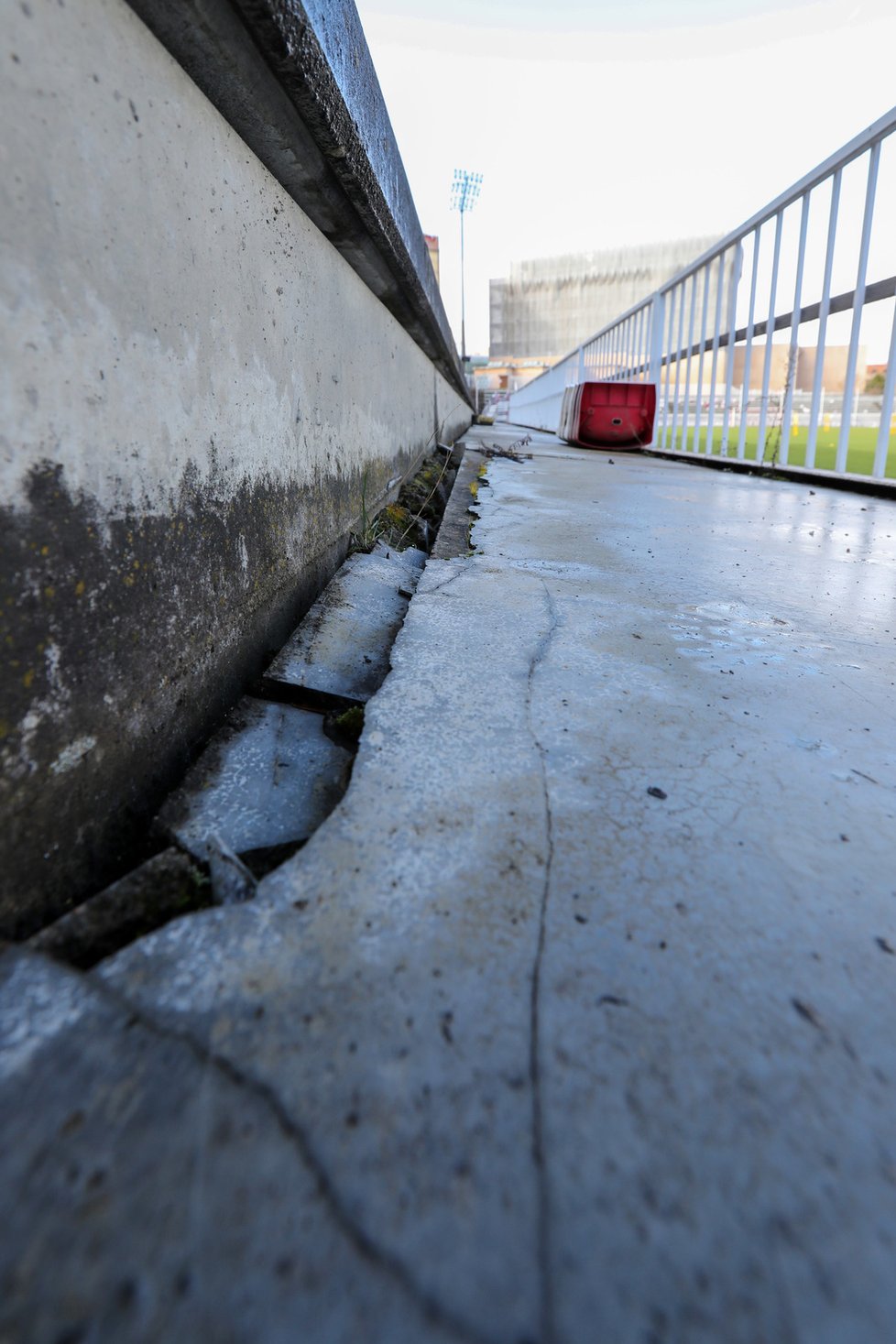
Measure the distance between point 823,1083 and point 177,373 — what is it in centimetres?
104

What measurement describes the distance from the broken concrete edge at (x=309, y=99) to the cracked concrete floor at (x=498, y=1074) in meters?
0.95

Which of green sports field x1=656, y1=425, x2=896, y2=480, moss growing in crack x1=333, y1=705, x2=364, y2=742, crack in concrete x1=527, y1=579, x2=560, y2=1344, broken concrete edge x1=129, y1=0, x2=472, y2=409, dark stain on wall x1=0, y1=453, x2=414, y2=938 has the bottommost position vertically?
crack in concrete x1=527, y1=579, x2=560, y2=1344

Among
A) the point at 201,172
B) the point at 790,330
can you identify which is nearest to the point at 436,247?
the point at 790,330

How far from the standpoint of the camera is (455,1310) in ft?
1.17

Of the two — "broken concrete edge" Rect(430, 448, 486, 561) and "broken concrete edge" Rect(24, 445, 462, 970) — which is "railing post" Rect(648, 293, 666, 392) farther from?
"broken concrete edge" Rect(24, 445, 462, 970)

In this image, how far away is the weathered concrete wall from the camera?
60cm

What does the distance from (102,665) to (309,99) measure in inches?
40.0

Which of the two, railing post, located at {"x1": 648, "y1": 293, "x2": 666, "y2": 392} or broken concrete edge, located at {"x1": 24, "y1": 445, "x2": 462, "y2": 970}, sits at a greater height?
railing post, located at {"x1": 648, "y1": 293, "x2": 666, "y2": 392}

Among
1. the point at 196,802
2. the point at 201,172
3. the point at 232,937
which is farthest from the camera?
the point at 201,172

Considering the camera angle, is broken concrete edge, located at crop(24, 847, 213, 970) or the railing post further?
the railing post

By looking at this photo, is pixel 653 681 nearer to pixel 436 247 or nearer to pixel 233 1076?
pixel 233 1076

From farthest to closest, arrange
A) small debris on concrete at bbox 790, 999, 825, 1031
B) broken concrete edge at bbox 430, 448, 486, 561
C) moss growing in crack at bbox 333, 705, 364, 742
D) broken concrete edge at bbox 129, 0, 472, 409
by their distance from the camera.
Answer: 1. broken concrete edge at bbox 430, 448, 486, 561
2. moss growing in crack at bbox 333, 705, 364, 742
3. broken concrete edge at bbox 129, 0, 472, 409
4. small debris on concrete at bbox 790, 999, 825, 1031

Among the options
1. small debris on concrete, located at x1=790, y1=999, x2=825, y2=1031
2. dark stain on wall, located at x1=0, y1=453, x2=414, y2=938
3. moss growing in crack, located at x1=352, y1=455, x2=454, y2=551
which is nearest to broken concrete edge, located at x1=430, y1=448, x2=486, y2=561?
moss growing in crack, located at x1=352, y1=455, x2=454, y2=551

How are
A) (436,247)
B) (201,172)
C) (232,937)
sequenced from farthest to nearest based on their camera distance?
(436,247) < (201,172) < (232,937)
